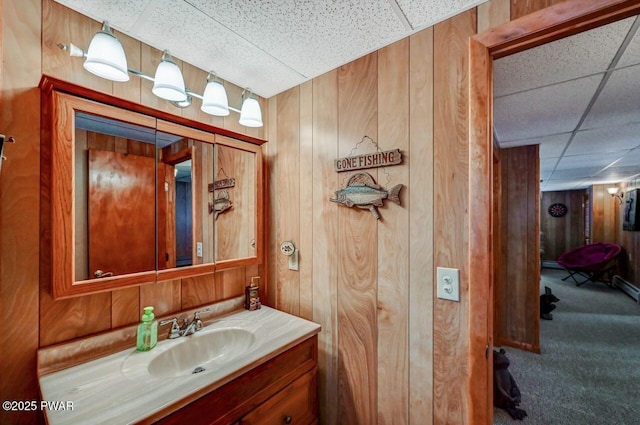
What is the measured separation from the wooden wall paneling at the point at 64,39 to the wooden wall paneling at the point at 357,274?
1.22 m

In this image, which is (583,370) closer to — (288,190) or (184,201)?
(288,190)

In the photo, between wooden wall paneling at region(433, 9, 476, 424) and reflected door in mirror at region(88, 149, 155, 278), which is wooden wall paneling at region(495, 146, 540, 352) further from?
reflected door in mirror at region(88, 149, 155, 278)

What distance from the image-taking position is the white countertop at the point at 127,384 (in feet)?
2.57

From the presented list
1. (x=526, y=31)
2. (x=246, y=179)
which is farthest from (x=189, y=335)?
(x=526, y=31)

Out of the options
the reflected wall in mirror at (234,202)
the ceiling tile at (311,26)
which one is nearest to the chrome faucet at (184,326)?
the reflected wall in mirror at (234,202)

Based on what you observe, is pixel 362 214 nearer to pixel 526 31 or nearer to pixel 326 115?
pixel 326 115

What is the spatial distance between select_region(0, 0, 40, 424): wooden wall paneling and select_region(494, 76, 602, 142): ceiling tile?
8.30 ft

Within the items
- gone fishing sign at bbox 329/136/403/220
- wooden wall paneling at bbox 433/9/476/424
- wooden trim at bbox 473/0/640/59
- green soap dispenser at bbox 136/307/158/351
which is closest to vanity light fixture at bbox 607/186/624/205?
wooden trim at bbox 473/0/640/59

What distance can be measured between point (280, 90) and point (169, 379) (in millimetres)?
1738

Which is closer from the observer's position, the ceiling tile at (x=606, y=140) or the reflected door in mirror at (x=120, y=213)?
the reflected door in mirror at (x=120, y=213)

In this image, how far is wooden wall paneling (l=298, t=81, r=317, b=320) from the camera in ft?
5.41

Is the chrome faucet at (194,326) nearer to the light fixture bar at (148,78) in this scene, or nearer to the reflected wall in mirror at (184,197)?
the reflected wall in mirror at (184,197)

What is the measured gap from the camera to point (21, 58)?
989mm

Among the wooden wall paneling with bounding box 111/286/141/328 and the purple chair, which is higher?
the wooden wall paneling with bounding box 111/286/141/328
